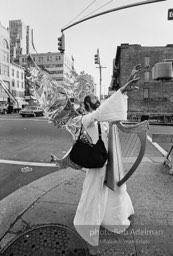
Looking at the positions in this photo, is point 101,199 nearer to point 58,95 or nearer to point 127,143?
point 127,143

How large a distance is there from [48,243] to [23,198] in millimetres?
1251

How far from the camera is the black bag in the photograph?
2.05 metres

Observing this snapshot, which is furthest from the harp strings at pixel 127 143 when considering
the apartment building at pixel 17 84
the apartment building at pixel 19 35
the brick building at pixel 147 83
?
the apartment building at pixel 19 35

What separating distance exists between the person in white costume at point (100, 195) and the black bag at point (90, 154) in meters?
0.15

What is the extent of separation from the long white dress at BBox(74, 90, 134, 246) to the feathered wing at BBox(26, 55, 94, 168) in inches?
19.2

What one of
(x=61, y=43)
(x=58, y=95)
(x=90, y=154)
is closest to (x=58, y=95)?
(x=58, y=95)

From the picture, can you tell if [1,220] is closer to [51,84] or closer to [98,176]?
[98,176]

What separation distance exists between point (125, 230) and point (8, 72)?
52078mm

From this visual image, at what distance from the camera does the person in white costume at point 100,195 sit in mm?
2027

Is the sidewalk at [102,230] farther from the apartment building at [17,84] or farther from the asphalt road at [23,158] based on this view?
the apartment building at [17,84]

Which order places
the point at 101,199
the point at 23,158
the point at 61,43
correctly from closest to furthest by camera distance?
Result: the point at 101,199 → the point at 23,158 → the point at 61,43

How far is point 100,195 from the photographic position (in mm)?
2295

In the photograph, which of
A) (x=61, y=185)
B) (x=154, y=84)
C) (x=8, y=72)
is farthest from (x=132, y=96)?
(x=8, y=72)

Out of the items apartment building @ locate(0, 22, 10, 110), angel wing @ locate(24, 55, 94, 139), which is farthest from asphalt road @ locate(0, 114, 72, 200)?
apartment building @ locate(0, 22, 10, 110)
